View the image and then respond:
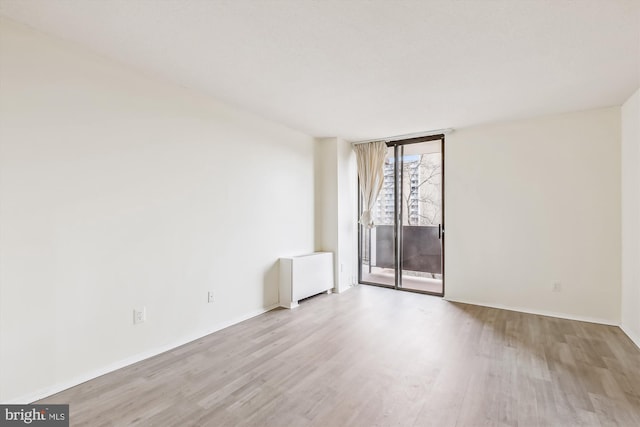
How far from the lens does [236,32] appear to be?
2.02 meters

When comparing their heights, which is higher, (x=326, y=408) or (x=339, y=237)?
(x=339, y=237)

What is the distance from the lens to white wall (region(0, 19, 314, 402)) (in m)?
1.95

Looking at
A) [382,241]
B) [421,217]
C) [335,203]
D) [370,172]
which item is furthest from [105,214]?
[421,217]

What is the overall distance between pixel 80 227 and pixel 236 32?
1.82 m

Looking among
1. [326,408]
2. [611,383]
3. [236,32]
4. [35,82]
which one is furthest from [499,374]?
[35,82]

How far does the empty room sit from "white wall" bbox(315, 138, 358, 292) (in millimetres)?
421

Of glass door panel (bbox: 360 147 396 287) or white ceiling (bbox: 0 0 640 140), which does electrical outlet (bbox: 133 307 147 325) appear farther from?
glass door panel (bbox: 360 147 396 287)

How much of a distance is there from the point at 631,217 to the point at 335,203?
3.44 metres

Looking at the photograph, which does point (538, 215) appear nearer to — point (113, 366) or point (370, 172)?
point (370, 172)

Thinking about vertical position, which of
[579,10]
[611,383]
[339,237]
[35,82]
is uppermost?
[579,10]

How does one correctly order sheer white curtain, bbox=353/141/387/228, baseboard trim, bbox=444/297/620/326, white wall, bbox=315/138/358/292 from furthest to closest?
sheer white curtain, bbox=353/141/387/228 < white wall, bbox=315/138/358/292 < baseboard trim, bbox=444/297/620/326

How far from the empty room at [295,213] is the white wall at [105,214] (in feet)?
0.05

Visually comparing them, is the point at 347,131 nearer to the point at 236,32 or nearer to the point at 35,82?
the point at 236,32

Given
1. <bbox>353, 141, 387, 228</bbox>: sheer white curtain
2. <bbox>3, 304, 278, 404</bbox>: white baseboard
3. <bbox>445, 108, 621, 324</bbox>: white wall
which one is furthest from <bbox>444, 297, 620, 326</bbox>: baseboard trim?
<bbox>3, 304, 278, 404</bbox>: white baseboard
